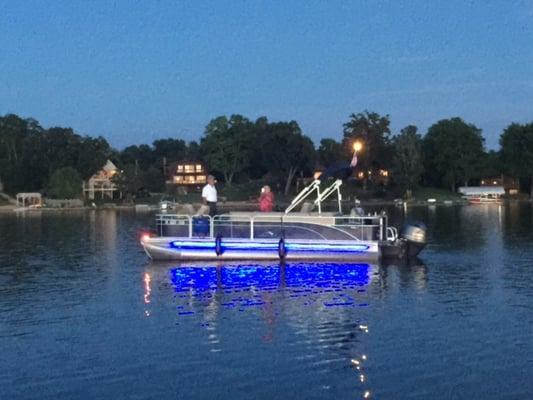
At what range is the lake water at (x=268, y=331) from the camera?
17203 mm

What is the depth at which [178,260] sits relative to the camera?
40.1m

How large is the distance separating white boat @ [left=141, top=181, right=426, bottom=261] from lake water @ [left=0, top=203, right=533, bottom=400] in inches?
55.9

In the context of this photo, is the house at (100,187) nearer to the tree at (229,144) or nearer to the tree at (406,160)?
the tree at (229,144)

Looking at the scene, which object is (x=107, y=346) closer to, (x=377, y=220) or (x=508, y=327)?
(x=508, y=327)

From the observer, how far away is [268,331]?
22484 millimetres

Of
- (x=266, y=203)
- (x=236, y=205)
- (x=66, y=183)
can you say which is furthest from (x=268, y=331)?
(x=66, y=183)

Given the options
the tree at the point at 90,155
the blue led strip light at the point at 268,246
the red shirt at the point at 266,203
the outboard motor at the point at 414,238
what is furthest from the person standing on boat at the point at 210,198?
the tree at the point at 90,155

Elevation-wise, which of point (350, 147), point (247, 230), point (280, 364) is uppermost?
point (350, 147)

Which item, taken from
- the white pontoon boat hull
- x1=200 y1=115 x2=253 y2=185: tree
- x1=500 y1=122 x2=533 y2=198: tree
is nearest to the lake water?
the white pontoon boat hull

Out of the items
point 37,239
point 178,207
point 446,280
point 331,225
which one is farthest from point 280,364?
point 37,239

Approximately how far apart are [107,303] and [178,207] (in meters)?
14.0

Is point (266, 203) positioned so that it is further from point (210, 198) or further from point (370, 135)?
point (370, 135)

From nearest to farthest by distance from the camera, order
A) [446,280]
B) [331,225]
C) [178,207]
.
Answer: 1. [446,280]
2. [331,225]
3. [178,207]

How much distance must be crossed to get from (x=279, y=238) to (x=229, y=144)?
149 m
